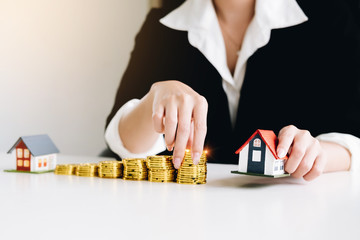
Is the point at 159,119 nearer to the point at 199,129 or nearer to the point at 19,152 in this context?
the point at 199,129

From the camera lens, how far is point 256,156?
28.9 inches

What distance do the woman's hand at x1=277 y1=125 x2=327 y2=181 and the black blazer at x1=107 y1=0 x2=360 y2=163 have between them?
615mm

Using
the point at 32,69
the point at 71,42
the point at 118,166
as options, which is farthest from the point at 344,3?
the point at 32,69

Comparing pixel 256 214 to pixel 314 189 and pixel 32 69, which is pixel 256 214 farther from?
pixel 32 69

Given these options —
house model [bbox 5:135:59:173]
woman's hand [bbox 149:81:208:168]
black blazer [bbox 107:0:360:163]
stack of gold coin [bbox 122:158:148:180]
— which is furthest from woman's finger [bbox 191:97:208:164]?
black blazer [bbox 107:0:360:163]

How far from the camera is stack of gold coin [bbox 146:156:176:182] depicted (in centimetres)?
79

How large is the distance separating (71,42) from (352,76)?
1298 millimetres

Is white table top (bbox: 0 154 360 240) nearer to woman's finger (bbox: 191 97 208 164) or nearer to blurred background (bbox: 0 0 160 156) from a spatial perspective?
woman's finger (bbox: 191 97 208 164)

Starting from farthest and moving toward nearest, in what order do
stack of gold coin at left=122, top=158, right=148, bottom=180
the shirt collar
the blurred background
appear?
the blurred background, the shirt collar, stack of gold coin at left=122, top=158, right=148, bottom=180

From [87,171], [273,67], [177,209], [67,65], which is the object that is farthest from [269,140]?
[67,65]

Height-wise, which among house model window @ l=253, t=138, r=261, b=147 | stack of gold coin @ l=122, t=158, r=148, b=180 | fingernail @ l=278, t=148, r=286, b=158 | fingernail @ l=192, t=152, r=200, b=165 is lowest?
stack of gold coin @ l=122, t=158, r=148, b=180

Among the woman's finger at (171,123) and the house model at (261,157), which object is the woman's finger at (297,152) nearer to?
the house model at (261,157)

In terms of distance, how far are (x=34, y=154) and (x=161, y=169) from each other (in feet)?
0.99

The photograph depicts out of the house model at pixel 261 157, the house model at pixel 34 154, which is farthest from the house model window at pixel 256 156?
the house model at pixel 34 154
